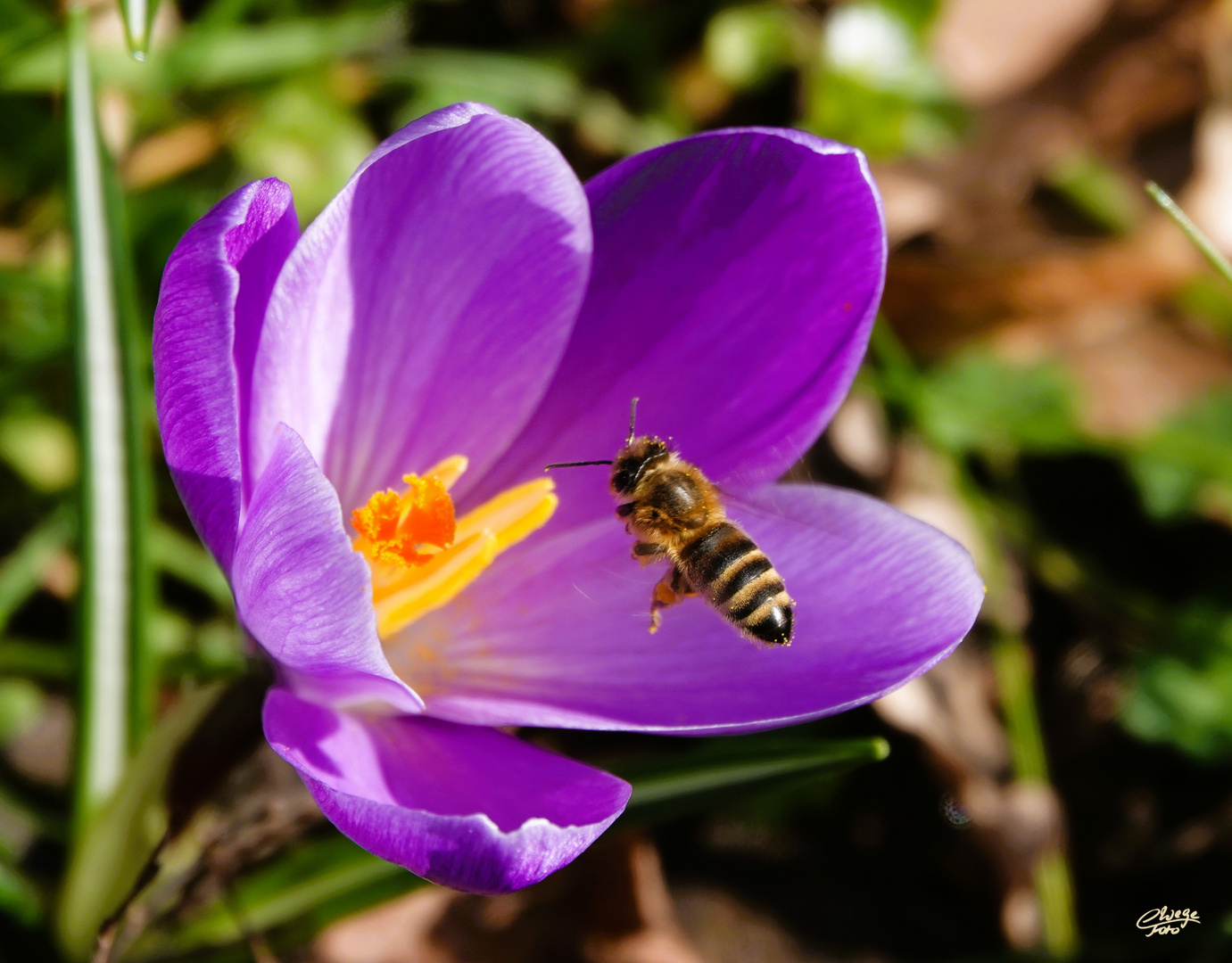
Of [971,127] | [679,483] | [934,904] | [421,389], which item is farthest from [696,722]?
[971,127]

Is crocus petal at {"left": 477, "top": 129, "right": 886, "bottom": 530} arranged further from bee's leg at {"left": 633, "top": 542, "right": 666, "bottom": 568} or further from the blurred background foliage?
the blurred background foliage

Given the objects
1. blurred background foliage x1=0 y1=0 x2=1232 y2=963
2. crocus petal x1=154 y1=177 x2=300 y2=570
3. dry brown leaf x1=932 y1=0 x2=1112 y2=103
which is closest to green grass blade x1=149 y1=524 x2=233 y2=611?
blurred background foliage x1=0 y1=0 x2=1232 y2=963

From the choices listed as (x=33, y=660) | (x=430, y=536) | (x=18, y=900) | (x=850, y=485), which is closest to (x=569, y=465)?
(x=430, y=536)

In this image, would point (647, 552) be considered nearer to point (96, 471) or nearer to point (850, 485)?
point (96, 471)

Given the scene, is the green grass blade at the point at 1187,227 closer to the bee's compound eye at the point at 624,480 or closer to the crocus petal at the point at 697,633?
the crocus petal at the point at 697,633

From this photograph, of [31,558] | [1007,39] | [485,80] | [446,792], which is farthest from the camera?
[1007,39]
